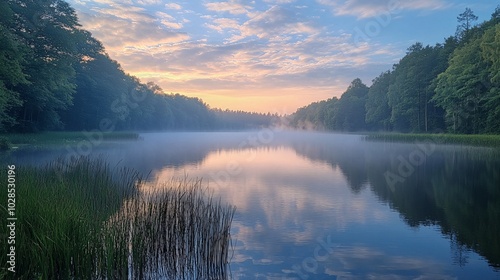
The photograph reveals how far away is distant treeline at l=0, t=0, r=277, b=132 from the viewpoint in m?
29.5

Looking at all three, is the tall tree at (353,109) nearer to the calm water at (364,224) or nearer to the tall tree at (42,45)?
the tall tree at (42,45)

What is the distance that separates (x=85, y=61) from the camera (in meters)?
70.0

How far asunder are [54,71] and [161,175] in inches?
942

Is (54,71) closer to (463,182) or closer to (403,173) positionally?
(403,173)

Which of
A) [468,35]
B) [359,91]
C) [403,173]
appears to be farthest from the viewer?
[359,91]

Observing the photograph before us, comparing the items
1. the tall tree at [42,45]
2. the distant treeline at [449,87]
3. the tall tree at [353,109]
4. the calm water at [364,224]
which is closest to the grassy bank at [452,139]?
the distant treeline at [449,87]

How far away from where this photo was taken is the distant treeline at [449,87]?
51.1m

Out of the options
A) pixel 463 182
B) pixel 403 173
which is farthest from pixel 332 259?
pixel 403 173

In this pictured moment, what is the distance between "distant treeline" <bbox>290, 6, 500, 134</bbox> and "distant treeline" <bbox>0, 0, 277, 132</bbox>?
51.9 m

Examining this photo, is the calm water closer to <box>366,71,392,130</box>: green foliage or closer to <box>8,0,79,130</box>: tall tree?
<box>8,0,79,130</box>: tall tree

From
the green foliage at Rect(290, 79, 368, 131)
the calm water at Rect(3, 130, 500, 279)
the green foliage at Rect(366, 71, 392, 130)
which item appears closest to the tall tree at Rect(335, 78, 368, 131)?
the green foliage at Rect(290, 79, 368, 131)

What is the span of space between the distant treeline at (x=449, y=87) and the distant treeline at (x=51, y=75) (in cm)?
5190

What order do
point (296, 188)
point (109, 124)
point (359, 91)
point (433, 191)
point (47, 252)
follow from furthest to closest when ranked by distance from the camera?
point (359, 91) → point (109, 124) → point (296, 188) → point (433, 191) → point (47, 252)

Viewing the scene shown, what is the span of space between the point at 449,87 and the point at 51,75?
5686cm
